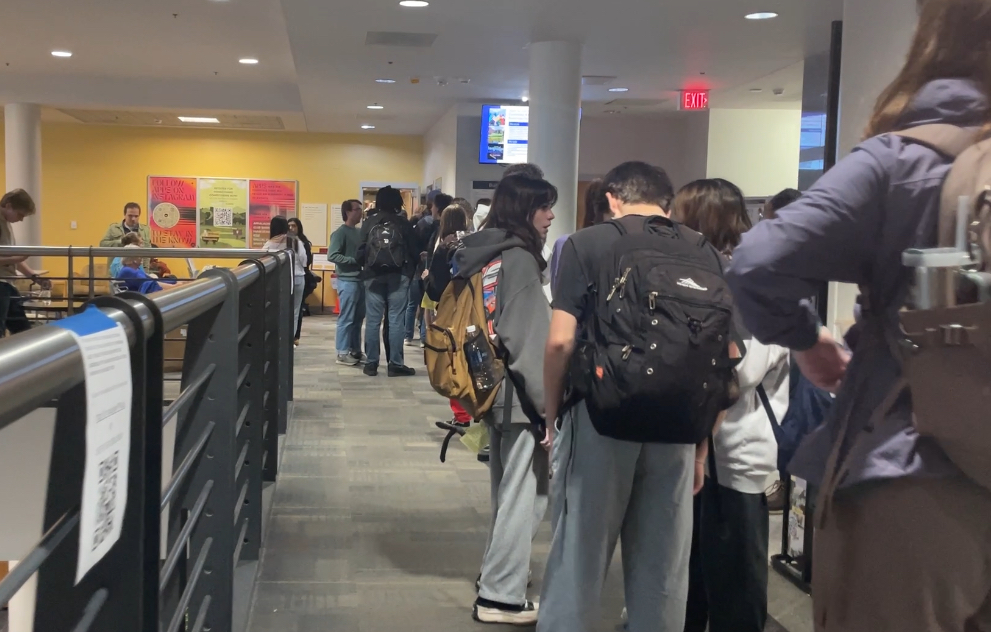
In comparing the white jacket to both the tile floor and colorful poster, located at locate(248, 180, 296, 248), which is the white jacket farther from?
colorful poster, located at locate(248, 180, 296, 248)

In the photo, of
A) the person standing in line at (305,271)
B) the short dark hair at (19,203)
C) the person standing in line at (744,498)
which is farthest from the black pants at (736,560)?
the person standing in line at (305,271)

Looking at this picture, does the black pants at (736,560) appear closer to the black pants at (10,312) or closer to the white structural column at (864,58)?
the white structural column at (864,58)

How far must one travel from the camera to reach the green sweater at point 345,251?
27.3 ft

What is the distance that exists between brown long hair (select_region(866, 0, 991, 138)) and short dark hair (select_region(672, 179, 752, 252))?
1403 mm

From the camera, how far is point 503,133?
11508 millimetres

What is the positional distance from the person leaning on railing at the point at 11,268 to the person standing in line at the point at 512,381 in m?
3.32

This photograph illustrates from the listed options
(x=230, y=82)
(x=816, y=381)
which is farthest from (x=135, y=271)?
(x=230, y=82)

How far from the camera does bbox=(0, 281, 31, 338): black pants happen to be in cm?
515

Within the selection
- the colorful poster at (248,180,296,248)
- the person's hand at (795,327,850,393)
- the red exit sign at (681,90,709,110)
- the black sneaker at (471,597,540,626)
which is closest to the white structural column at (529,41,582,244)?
the red exit sign at (681,90,709,110)

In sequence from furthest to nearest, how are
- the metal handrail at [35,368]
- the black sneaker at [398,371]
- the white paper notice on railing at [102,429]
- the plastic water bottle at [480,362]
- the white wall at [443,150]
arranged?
the white wall at [443,150] < the black sneaker at [398,371] < the plastic water bottle at [480,362] < the white paper notice on railing at [102,429] < the metal handrail at [35,368]

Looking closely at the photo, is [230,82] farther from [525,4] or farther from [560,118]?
[525,4]

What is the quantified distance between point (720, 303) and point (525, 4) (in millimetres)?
4963

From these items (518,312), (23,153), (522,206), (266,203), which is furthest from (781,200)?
(266,203)

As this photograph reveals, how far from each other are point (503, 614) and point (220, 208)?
14220 millimetres
